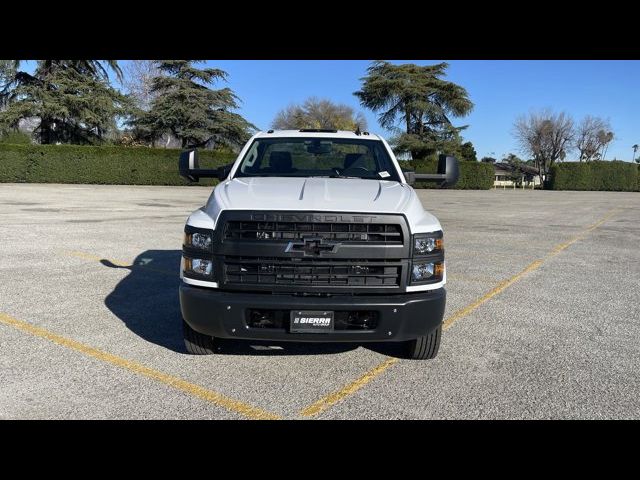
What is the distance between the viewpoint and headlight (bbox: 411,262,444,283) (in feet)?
11.7

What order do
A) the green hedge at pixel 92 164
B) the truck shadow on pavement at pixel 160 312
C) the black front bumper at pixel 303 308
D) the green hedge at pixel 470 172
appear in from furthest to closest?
the green hedge at pixel 470 172 < the green hedge at pixel 92 164 < the truck shadow on pavement at pixel 160 312 < the black front bumper at pixel 303 308

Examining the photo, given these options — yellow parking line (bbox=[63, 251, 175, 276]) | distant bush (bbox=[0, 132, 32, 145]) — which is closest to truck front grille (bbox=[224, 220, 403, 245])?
yellow parking line (bbox=[63, 251, 175, 276])

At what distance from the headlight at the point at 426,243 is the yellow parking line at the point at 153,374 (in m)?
1.45

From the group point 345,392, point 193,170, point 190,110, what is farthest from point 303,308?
point 190,110

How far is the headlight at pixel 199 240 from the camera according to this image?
3566mm

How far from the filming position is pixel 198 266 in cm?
359

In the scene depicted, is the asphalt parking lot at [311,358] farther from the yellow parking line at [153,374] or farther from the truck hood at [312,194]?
the truck hood at [312,194]

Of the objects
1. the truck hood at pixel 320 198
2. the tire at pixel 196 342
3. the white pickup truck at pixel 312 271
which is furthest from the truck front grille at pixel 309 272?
the tire at pixel 196 342

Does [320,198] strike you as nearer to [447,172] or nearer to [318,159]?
[318,159]

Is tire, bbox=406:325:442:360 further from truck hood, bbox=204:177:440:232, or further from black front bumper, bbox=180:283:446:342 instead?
truck hood, bbox=204:177:440:232

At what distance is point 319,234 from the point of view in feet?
11.4
